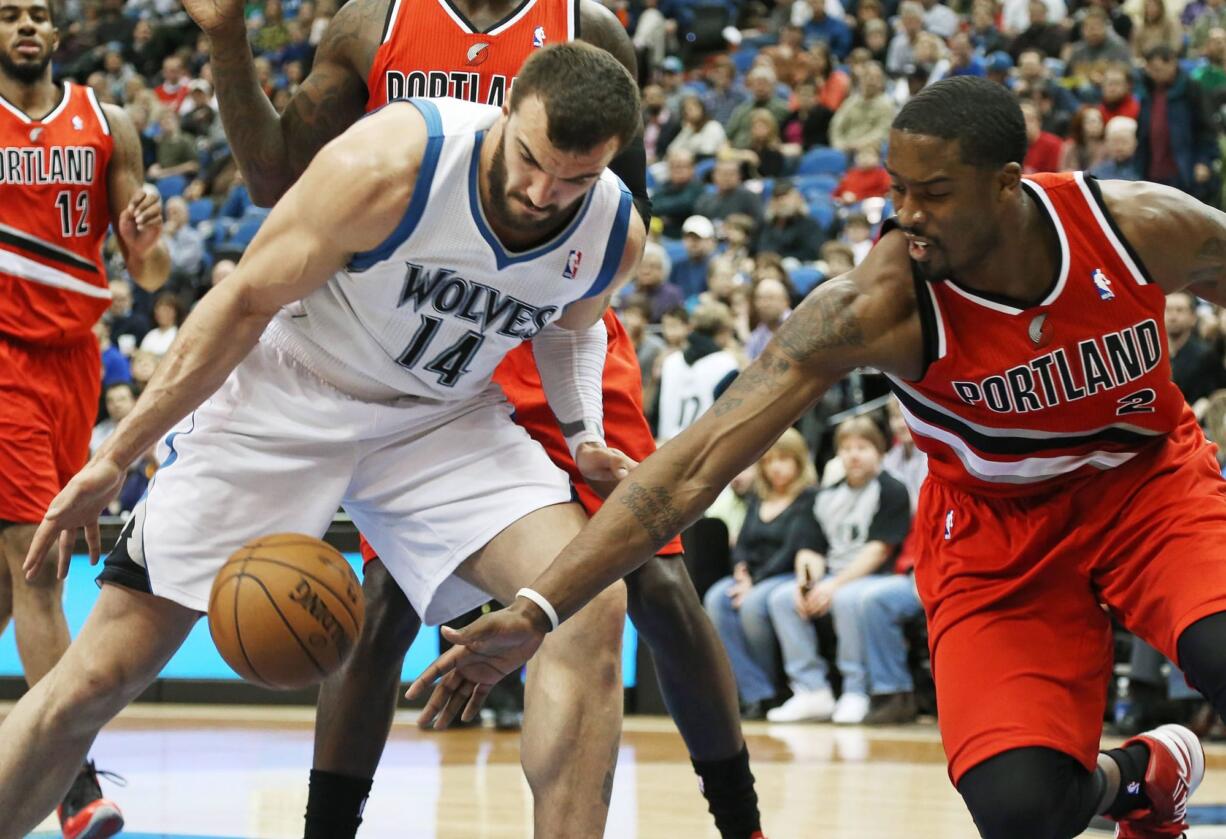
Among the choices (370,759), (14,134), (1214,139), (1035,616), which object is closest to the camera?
(1035,616)

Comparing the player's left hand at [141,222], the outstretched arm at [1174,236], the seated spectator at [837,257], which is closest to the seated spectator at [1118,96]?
the seated spectator at [837,257]

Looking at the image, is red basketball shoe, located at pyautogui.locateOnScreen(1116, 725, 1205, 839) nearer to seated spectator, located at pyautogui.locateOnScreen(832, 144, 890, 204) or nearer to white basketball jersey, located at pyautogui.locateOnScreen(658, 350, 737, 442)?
white basketball jersey, located at pyautogui.locateOnScreen(658, 350, 737, 442)

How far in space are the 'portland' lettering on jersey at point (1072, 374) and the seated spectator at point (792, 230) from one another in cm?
938

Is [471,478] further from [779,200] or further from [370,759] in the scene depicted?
[779,200]

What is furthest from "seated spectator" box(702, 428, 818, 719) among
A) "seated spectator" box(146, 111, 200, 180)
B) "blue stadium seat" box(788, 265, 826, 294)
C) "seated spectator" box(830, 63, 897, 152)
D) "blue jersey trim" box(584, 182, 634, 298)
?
"seated spectator" box(146, 111, 200, 180)

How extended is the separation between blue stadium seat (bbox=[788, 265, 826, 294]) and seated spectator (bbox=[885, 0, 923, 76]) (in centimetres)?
447

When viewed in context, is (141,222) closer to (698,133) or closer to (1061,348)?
(1061,348)

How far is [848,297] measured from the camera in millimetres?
3598

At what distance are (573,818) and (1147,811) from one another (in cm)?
144

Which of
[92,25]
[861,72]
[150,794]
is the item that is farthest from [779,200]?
[92,25]

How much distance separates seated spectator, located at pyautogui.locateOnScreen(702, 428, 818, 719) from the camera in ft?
31.3

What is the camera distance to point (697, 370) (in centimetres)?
1058

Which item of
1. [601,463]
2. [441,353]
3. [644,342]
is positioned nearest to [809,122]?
[644,342]

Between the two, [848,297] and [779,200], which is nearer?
[848,297]
